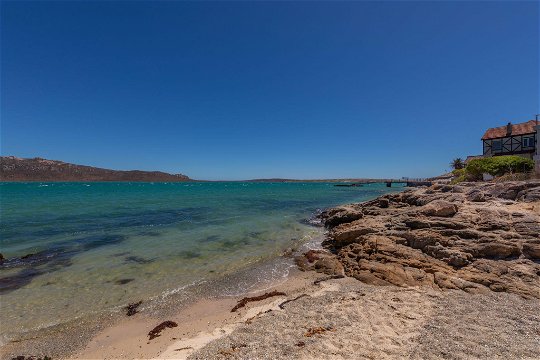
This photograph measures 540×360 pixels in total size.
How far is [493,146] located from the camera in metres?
45.8

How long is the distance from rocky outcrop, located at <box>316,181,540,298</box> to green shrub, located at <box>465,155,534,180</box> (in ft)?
51.7

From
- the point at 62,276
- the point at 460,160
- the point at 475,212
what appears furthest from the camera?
the point at 460,160

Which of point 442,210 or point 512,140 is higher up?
point 512,140

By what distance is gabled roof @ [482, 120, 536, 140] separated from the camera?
42.1 metres

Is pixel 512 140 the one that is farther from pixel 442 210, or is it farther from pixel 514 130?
pixel 442 210

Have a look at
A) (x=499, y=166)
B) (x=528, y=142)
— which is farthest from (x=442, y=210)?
(x=528, y=142)

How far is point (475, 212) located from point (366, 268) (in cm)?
751

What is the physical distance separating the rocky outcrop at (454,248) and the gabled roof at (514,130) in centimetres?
3551

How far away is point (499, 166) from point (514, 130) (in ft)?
67.2

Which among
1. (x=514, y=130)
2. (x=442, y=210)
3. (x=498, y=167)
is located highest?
(x=514, y=130)

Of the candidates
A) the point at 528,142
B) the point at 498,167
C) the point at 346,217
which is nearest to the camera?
the point at 346,217

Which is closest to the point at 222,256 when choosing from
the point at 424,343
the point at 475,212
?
the point at 424,343

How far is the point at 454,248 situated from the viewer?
37.3ft

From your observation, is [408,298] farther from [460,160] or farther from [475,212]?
[460,160]
